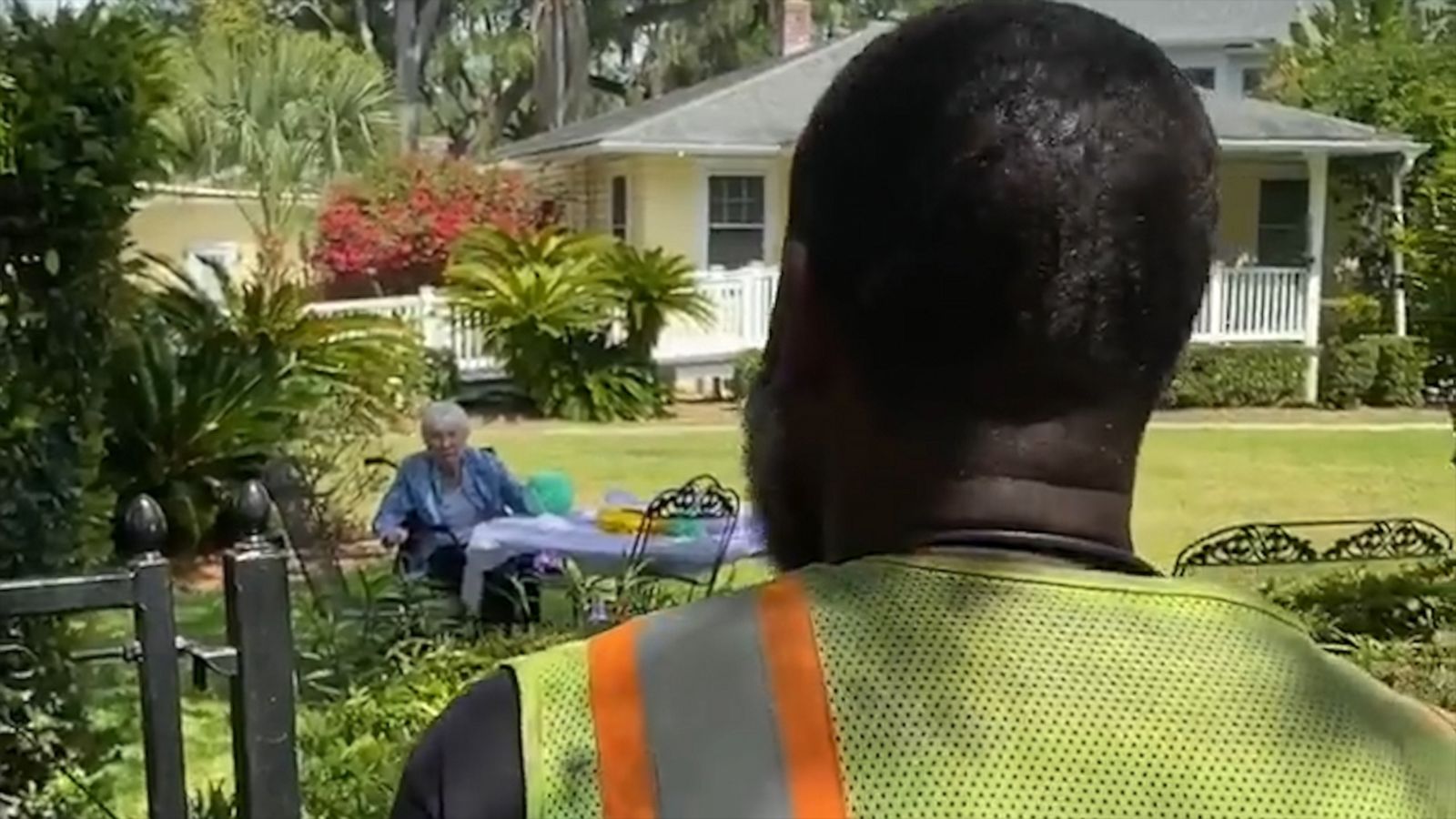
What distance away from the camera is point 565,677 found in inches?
42.7

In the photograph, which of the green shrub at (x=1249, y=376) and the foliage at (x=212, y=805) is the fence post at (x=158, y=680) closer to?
the foliage at (x=212, y=805)

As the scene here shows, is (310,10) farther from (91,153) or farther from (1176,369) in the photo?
(1176,369)

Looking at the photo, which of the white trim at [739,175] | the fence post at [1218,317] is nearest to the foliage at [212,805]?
the fence post at [1218,317]

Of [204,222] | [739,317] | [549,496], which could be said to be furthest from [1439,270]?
[204,222]

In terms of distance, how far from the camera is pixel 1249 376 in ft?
70.5

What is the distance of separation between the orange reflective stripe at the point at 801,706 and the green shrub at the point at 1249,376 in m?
20.7

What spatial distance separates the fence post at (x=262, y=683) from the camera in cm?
353

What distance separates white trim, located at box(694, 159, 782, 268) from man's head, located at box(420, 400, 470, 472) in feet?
46.6

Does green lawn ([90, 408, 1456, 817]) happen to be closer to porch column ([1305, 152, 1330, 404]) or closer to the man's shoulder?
porch column ([1305, 152, 1330, 404])

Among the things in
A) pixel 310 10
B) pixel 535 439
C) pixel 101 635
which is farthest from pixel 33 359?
pixel 310 10

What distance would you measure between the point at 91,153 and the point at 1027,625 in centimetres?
565

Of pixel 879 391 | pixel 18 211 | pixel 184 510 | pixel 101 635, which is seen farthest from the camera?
pixel 184 510

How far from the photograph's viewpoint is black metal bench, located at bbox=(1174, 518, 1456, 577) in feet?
29.3

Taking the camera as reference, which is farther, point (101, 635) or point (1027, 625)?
point (101, 635)
